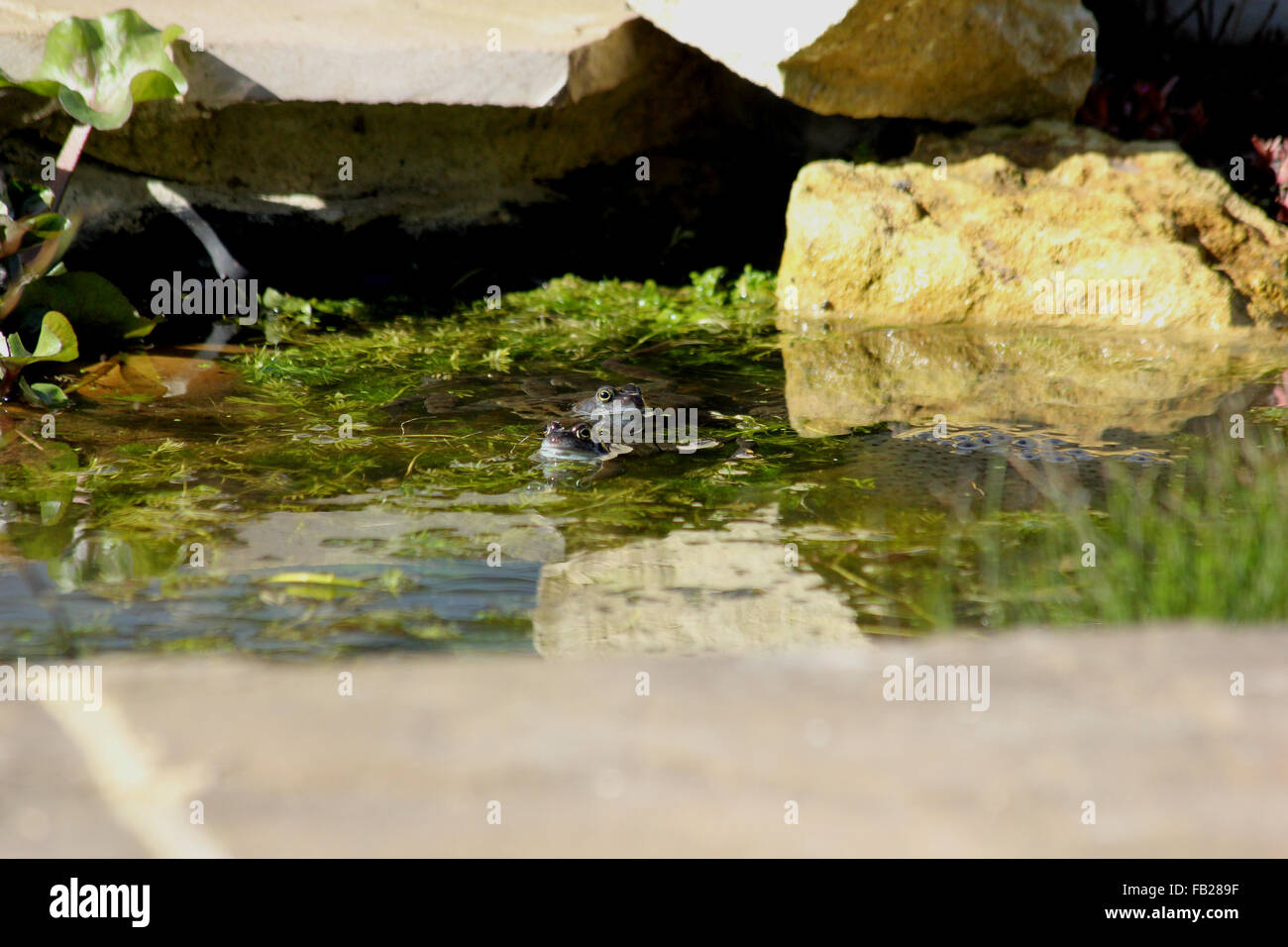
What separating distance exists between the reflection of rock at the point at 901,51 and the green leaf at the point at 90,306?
2.96 metres

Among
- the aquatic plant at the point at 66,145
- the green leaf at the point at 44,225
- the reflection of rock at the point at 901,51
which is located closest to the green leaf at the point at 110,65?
the aquatic plant at the point at 66,145

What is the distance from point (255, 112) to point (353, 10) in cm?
74

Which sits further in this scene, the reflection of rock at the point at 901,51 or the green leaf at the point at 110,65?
the reflection of rock at the point at 901,51

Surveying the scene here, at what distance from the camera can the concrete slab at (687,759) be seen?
1.47m

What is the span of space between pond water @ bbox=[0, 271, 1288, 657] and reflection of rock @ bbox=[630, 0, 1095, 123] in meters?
1.59

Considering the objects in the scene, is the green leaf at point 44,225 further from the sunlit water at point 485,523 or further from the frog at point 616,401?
the frog at point 616,401

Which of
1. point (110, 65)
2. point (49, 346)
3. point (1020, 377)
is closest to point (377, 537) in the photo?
point (49, 346)

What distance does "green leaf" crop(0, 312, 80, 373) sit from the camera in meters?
4.50

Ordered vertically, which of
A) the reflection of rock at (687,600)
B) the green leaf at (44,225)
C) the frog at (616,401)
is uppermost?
the green leaf at (44,225)

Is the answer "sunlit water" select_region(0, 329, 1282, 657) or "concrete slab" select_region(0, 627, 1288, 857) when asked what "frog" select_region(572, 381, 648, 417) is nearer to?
"sunlit water" select_region(0, 329, 1282, 657)

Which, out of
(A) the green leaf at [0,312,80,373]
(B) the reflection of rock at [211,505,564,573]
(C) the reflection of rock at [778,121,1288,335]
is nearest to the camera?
(B) the reflection of rock at [211,505,564,573]

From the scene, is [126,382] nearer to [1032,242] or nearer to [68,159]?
[68,159]

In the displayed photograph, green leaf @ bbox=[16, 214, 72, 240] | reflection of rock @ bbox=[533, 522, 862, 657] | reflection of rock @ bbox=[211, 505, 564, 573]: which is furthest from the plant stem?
reflection of rock @ bbox=[533, 522, 862, 657]
